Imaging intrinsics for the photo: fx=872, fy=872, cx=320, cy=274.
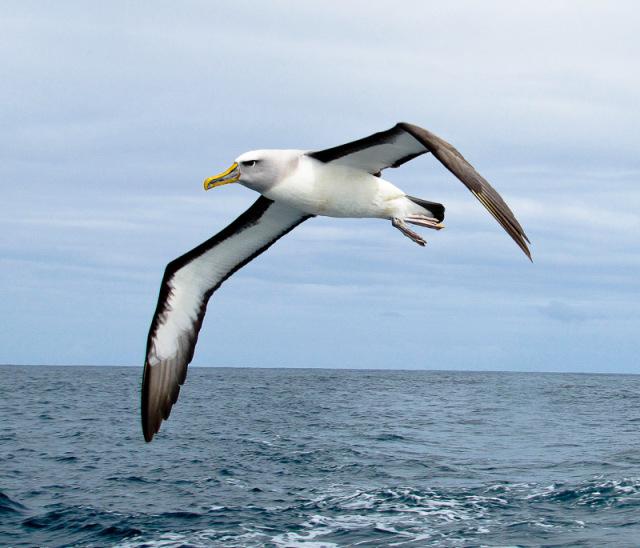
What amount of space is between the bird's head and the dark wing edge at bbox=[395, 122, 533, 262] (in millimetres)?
1975

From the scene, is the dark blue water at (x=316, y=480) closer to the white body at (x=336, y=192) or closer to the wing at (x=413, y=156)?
the white body at (x=336, y=192)

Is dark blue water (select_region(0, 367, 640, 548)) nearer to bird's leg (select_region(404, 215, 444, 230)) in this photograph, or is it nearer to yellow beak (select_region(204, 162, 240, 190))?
bird's leg (select_region(404, 215, 444, 230))

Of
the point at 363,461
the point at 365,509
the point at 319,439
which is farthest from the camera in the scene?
the point at 319,439

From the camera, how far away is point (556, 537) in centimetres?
1941

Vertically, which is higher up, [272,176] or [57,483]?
[272,176]

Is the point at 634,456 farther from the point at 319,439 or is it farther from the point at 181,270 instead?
the point at 181,270

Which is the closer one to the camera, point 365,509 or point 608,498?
point 365,509

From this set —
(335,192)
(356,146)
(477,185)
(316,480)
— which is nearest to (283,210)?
(335,192)

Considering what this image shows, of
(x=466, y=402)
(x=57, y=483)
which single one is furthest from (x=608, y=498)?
(x=466, y=402)

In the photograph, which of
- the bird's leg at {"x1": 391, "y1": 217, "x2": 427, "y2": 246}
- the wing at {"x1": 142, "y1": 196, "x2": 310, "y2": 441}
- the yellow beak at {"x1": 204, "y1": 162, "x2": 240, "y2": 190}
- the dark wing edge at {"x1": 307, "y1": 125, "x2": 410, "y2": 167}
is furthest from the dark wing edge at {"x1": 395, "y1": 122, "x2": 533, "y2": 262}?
the wing at {"x1": 142, "y1": 196, "x2": 310, "y2": 441}

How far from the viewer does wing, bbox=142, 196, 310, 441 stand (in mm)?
12609

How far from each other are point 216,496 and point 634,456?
1751 centimetres

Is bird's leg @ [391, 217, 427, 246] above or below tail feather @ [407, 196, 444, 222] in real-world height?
below

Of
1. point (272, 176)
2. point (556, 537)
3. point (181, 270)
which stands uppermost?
point (272, 176)
